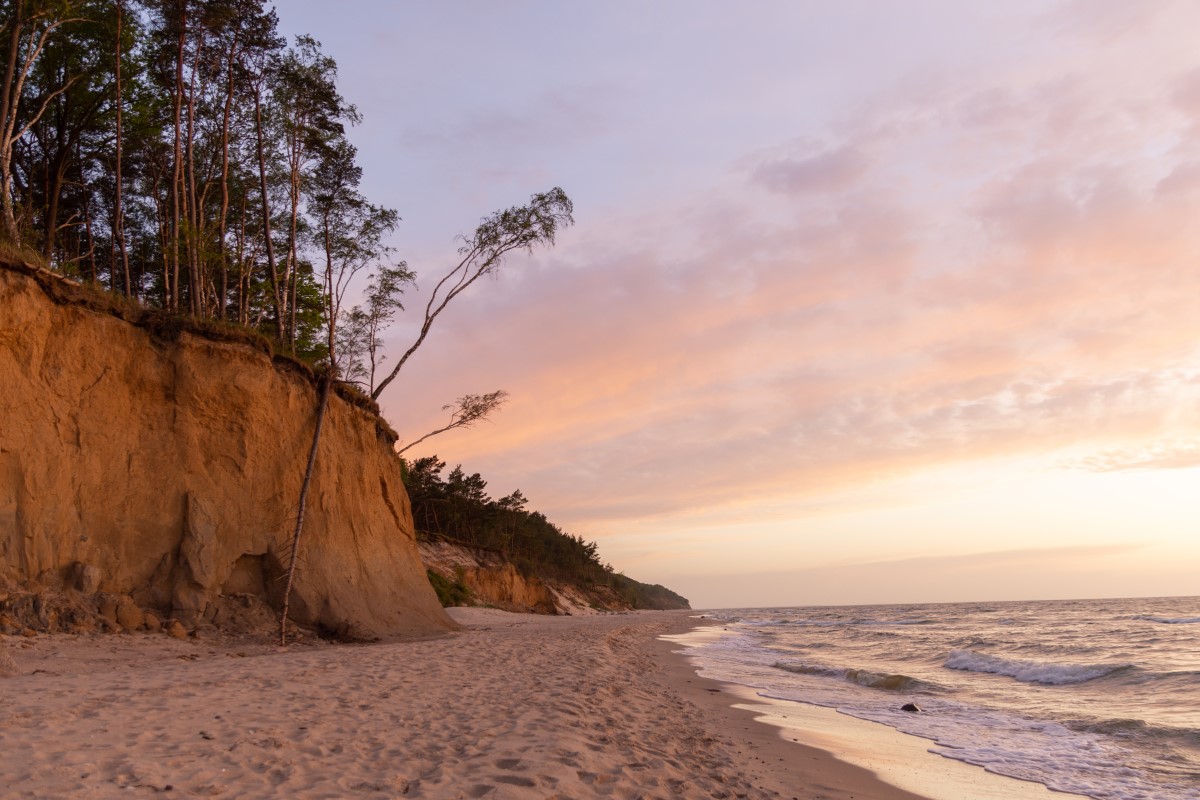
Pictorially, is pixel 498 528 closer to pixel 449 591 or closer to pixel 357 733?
pixel 449 591

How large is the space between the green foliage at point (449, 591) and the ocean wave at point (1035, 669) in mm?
22092

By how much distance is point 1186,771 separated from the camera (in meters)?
8.91

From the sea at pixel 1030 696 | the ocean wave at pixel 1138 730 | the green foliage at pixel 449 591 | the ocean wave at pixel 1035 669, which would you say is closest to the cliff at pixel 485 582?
the green foliage at pixel 449 591

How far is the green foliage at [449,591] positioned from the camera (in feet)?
115

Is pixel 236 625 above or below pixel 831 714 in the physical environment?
above

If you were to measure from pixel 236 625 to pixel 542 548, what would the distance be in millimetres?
61495

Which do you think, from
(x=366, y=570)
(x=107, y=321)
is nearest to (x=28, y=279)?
(x=107, y=321)

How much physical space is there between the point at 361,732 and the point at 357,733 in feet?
0.17

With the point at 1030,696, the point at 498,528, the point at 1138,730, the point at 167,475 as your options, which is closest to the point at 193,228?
the point at 167,475

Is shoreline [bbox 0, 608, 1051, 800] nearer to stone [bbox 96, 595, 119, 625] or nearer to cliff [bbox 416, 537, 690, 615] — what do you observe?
stone [bbox 96, 595, 119, 625]

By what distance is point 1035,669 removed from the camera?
19.3m

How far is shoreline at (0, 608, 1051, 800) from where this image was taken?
211 inches

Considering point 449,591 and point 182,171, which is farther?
point 449,591

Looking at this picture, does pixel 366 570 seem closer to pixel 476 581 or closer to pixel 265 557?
pixel 265 557
